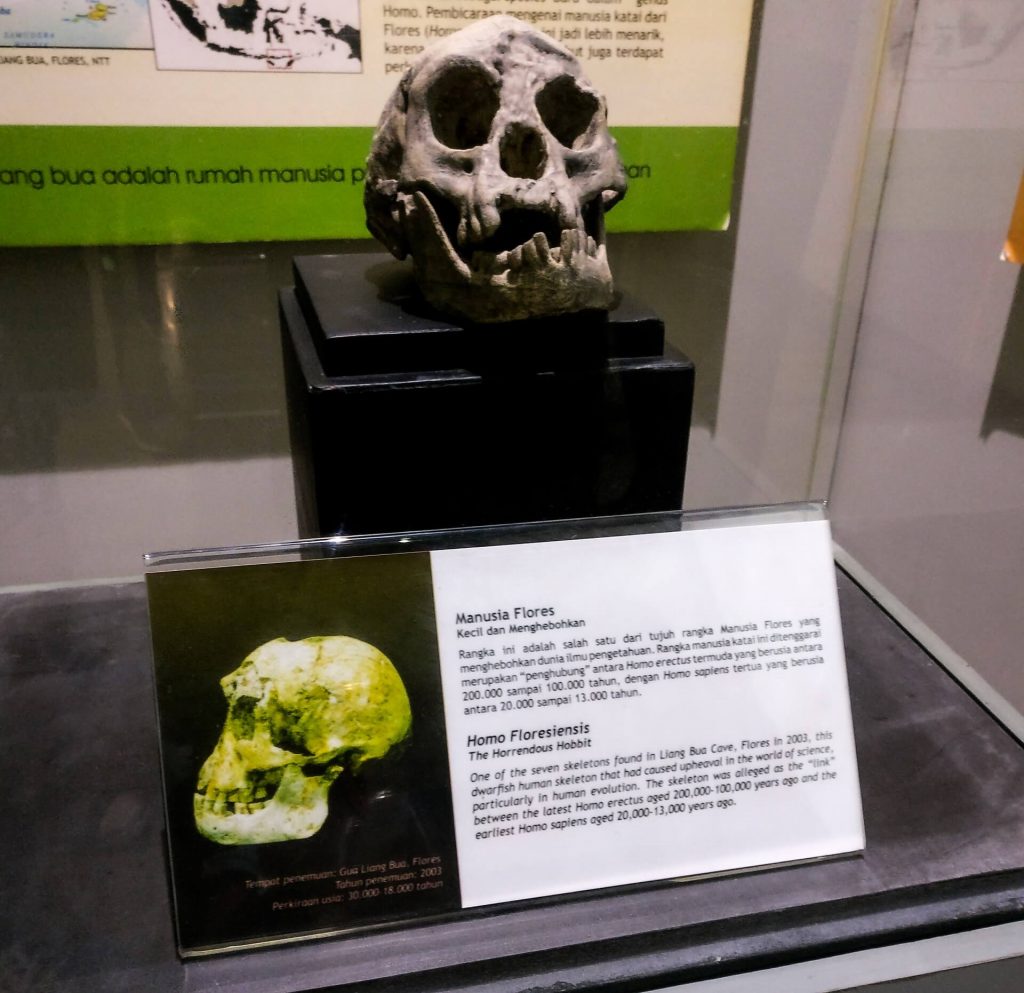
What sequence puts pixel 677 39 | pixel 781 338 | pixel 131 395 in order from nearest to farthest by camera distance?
pixel 677 39 < pixel 131 395 < pixel 781 338

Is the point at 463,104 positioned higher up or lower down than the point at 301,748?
higher up

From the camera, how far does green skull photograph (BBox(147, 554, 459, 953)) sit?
901 millimetres

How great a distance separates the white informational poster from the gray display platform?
4cm

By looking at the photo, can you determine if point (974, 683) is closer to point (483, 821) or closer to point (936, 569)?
point (936, 569)

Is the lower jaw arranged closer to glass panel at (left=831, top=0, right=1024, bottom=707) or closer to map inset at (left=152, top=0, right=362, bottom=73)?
map inset at (left=152, top=0, right=362, bottom=73)

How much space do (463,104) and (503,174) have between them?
0.13 m

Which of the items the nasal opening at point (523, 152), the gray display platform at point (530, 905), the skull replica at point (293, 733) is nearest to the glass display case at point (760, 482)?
the gray display platform at point (530, 905)

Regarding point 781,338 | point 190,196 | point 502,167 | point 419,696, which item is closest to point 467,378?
point 502,167

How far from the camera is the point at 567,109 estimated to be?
114 cm

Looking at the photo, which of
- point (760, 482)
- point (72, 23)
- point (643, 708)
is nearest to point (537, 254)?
point (643, 708)

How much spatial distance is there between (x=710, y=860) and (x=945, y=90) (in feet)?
4.09

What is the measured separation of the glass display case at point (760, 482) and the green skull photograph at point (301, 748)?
2.2 inches

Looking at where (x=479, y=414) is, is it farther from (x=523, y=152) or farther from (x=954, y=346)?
(x=954, y=346)

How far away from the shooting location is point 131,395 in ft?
5.54
